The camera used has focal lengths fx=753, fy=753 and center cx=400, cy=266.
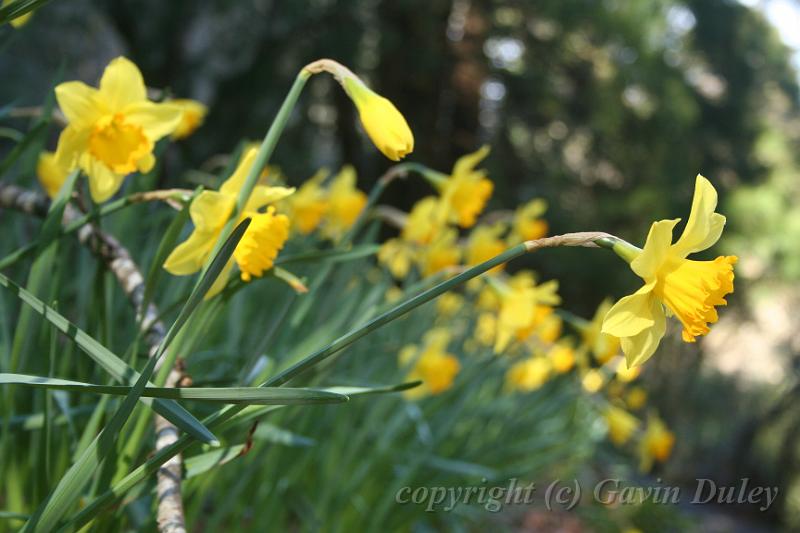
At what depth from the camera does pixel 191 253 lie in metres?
0.79

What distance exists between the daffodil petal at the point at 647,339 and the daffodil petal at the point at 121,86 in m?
0.63

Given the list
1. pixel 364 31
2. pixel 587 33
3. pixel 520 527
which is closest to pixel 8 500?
pixel 520 527

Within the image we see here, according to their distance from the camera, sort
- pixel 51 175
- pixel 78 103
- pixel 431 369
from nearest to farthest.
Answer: pixel 78 103 < pixel 51 175 < pixel 431 369

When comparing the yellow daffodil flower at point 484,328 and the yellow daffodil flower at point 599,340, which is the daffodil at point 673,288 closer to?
the yellow daffodil flower at point 599,340

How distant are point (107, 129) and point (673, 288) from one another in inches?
26.0

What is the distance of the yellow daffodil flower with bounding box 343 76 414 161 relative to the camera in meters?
0.71

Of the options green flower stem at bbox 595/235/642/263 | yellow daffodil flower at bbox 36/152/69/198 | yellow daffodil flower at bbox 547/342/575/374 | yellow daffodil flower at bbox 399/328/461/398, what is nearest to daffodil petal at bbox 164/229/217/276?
green flower stem at bbox 595/235/642/263

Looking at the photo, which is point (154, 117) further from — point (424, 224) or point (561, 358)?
point (561, 358)

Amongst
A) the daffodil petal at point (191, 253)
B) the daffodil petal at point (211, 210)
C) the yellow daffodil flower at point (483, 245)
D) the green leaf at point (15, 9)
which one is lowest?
the yellow daffodil flower at point (483, 245)

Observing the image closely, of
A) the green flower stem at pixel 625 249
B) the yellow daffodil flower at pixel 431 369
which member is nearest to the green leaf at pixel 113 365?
the green flower stem at pixel 625 249

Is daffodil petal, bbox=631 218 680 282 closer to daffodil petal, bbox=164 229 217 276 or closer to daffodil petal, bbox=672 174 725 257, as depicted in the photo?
daffodil petal, bbox=672 174 725 257

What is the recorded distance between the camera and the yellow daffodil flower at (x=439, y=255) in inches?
68.8

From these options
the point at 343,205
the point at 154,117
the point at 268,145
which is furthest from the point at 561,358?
the point at 268,145

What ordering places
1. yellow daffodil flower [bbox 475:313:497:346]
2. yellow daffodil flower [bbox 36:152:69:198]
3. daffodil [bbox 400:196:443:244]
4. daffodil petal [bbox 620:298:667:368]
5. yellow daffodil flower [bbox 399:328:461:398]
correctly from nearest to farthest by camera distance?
daffodil petal [bbox 620:298:667:368] < yellow daffodil flower [bbox 36:152:69:198] < daffodil [bbox 400:196:443:244] < yellow daffodil flower [bbox 399:328:461:398] < yellow daffodil flower [bbox 475:313:497:346]
